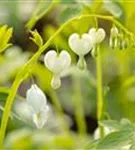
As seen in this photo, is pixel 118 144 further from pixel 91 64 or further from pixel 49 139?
pixel 91 64

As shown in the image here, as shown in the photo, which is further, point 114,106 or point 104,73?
point 104,73

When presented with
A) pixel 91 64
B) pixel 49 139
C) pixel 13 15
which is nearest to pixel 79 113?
pixel 49 139

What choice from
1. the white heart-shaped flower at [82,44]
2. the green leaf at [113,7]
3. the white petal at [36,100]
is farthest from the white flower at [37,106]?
the green leaf at [113,7]

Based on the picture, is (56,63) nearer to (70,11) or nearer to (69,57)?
(69,57)

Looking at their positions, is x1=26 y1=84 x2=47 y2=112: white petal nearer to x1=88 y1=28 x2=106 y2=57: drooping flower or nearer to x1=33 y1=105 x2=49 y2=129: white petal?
x1=33 y1=105 x2=49 y2=129: white petal

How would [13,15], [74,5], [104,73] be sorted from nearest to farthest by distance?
1. [74,5]
2. [104,73]
3. [13,15]

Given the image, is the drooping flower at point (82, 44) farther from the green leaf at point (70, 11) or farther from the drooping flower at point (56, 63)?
the green leaf at point (70, 11)

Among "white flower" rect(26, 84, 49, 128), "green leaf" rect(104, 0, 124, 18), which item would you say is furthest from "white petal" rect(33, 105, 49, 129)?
"green leaf" rect(104, 0, 124, 18)

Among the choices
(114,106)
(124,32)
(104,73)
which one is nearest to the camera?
(124,32)

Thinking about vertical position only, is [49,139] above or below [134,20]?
below
